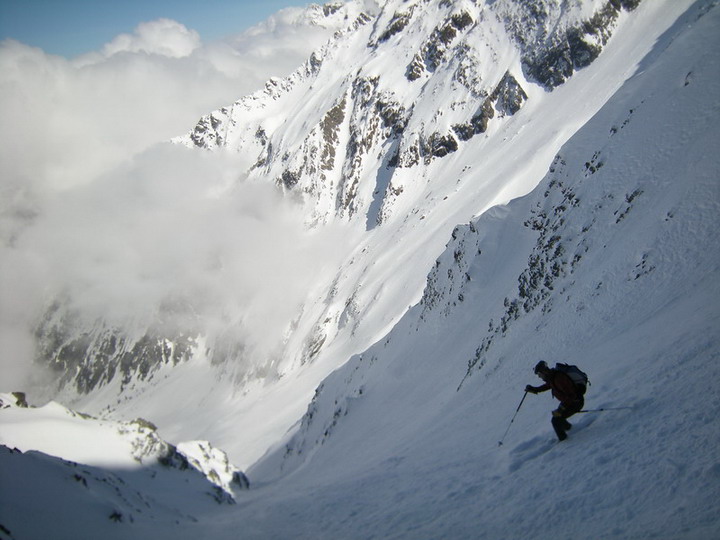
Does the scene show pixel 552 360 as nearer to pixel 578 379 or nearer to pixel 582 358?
pixel 582 358

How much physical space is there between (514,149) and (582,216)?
275 ft

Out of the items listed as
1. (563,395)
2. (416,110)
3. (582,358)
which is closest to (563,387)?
(563,395)

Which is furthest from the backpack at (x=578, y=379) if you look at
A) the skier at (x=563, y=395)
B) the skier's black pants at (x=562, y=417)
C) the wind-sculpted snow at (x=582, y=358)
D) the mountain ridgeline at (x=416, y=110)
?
the mountain ridgeline at (x=416, y=110)

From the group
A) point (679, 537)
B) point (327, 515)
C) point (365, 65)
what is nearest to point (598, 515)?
point (679, 537)

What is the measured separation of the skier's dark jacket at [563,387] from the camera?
8.59 meters

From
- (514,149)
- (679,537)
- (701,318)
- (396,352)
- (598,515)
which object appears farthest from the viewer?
(514,149)

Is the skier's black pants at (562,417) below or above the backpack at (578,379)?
below

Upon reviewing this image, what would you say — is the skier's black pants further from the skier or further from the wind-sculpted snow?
the wind-sculpted snow

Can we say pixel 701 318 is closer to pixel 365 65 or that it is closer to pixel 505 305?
pixel 505 305

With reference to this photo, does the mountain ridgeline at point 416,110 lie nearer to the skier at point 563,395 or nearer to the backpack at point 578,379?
the skier at point 563,395

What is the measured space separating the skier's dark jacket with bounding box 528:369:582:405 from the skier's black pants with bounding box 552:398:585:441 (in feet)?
0.35

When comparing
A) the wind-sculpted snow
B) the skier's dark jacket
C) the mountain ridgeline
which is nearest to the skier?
the skier's dark jacket

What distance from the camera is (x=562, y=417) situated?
8.97 m

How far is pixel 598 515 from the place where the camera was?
6.36m
